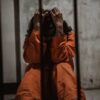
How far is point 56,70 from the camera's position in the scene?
4.74 feet

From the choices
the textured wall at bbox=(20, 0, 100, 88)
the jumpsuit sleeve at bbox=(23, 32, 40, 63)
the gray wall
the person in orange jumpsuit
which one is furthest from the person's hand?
the textured wall at bbox=(20, 0, 100, 88)

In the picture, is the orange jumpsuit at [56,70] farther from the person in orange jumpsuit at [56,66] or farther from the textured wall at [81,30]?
the textured wall at [81,30]

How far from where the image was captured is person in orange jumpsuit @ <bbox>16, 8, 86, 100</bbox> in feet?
4.64

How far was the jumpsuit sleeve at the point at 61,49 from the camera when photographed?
4.73ft

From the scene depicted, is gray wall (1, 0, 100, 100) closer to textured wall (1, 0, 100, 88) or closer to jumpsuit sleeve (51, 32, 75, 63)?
textured wall (1, 0, 100, 88)

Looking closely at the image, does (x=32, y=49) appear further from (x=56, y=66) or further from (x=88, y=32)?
(x=88, y=32)

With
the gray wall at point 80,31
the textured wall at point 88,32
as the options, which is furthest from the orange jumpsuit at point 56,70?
the textured wall at point 88,32

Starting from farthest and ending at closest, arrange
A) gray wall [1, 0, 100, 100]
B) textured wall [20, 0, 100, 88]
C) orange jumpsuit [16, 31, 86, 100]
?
textured wall [20, 0, 100, 88]
gray wall [1, 0, 100, 100]
orange jumpsuit [16, 31, 86, 100]

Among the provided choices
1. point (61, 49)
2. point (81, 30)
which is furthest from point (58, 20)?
point (81, 30)

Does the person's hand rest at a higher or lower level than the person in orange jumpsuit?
higher

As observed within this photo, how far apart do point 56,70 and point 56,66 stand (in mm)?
23

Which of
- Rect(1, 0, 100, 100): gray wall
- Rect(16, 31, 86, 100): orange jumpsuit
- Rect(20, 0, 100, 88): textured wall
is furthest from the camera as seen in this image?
Rect(20, 0, 100, 88): textured wall

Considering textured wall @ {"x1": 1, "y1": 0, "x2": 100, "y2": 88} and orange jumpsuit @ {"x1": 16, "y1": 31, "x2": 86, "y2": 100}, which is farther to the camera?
textured wall @ {"x1": 1, "y1": 0, "x2": 100, "y2": 88}

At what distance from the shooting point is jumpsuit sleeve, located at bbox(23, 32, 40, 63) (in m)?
1.44
